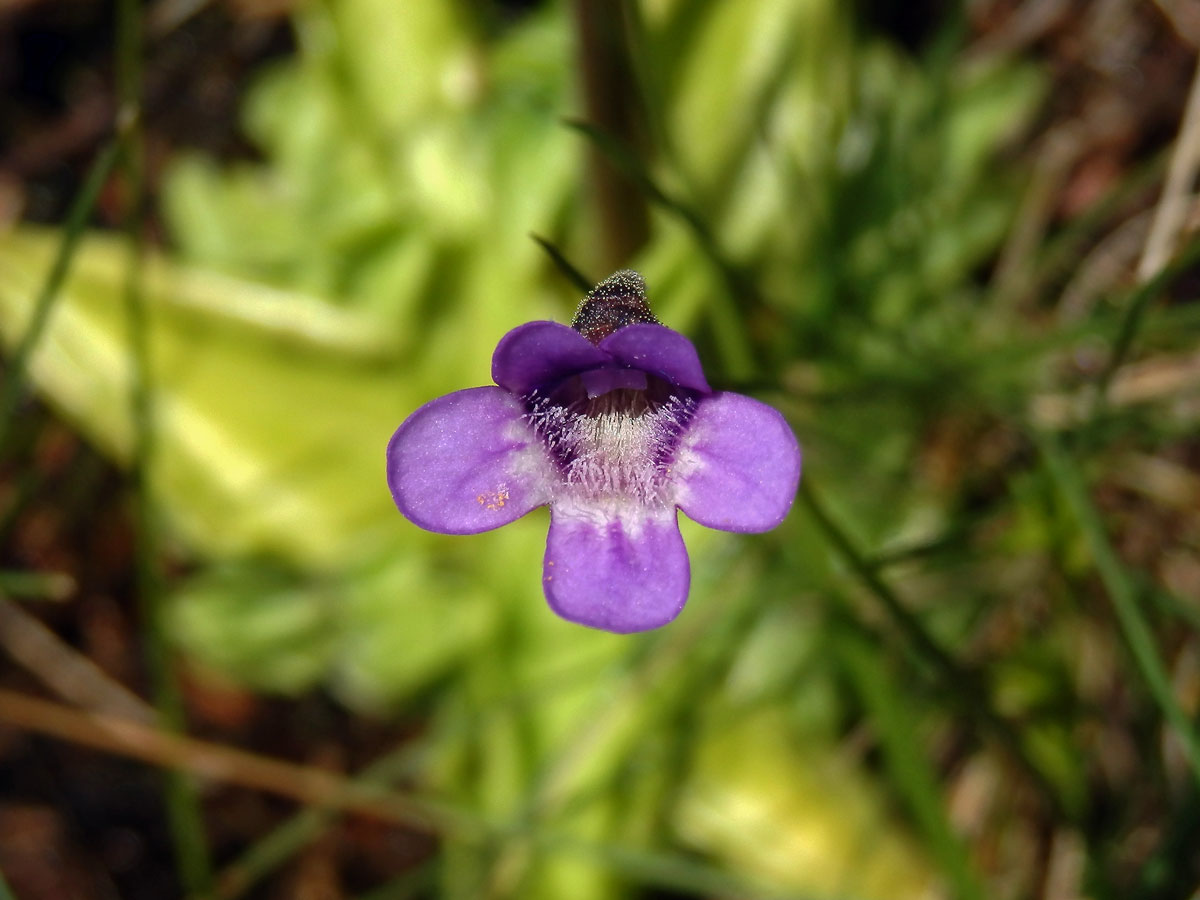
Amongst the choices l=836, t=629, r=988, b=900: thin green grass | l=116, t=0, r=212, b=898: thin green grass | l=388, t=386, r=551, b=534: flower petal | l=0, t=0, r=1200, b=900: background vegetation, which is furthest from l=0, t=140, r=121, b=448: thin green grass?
l=836, t=629, r=988, b=900: thin green grass

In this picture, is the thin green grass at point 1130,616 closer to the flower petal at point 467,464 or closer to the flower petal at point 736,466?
the flower petal at point 736,466

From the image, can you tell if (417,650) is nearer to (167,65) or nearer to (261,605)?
(261,605)

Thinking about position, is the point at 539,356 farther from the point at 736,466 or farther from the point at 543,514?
the point at 543,514

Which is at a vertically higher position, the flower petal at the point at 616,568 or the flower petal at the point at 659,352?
the flower petal at the point at 659,352

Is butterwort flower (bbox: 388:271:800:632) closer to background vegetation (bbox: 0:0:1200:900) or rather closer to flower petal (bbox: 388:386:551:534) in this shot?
flower petal (bbox: 388:386:551:534)

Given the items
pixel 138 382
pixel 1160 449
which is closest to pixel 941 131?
pixel 1160 449

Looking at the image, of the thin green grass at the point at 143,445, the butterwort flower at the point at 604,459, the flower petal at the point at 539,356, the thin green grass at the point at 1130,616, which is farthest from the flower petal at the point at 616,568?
the thin green grass at the point at 143,445

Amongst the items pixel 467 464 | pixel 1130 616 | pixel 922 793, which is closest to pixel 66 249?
pixel 467 464
